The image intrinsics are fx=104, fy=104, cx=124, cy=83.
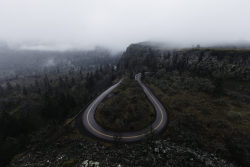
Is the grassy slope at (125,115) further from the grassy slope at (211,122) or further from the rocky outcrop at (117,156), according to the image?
the grassy slope at (211,122)

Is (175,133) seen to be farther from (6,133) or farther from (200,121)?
(6,133)

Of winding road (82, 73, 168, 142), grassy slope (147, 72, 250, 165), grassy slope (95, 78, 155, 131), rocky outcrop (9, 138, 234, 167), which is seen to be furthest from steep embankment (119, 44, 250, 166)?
grassy slope (95, 78, 155, 131)

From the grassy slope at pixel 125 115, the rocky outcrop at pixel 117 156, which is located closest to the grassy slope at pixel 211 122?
the rocky outcrop at pixel 117 156

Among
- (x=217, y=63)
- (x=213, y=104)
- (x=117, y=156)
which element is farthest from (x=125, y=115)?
(x=217, y=63)

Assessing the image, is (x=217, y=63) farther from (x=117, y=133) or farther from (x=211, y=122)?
(x=117, y=133)

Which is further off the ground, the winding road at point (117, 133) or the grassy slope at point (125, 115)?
the grassy slope at point (125, 115)

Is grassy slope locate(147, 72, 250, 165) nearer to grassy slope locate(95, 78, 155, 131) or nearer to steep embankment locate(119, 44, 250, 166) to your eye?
steep embankment locate(119, 44, 250, 166)

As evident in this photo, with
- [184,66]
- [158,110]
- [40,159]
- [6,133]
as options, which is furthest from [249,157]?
[184,66]

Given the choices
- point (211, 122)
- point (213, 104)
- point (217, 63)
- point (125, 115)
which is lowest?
point (211, 122)
